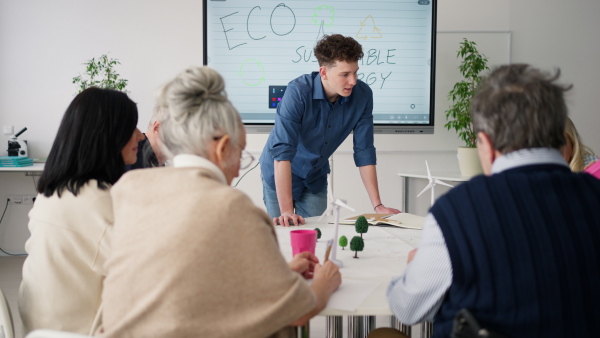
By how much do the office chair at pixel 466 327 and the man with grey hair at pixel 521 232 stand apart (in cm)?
4

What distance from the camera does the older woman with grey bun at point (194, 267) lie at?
1153mm

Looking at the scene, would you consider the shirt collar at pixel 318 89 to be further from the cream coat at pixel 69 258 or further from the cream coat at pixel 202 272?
the cream coat at pixel 202 272

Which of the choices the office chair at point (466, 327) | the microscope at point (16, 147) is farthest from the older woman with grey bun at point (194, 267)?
the microscope at point (16, 147)

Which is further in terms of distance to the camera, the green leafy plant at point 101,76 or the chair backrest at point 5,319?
the green leafy plant at point 101,76

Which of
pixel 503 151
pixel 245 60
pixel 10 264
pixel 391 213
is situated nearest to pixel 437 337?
pixel 503 151

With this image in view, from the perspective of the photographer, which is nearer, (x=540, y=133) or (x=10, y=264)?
(x=540, y=133)

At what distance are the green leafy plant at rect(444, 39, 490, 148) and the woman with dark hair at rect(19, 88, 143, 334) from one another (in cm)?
320

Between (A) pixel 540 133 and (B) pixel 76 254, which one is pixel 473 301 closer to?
(A) pixel 540 133

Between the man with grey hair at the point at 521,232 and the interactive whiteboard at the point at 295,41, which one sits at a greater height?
the interactive whiteboard at the point at 295,41

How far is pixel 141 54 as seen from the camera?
4617 mm

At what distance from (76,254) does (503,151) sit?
110 centimetres

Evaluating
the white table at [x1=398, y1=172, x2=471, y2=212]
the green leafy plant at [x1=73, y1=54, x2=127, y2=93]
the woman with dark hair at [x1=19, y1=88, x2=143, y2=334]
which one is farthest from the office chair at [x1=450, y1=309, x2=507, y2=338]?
the green leafy plant at [x1=73, y1=54, x2=127, y2=93]

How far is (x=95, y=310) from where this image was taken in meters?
1.58

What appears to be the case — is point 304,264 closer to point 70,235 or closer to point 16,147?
point 70,235
